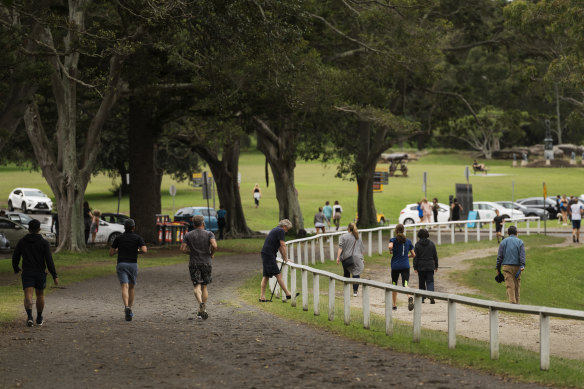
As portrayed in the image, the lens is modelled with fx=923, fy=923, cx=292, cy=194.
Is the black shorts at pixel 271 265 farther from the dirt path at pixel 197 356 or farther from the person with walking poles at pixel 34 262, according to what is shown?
the person with walking poles at pixel 34 262

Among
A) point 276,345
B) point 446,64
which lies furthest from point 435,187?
point 276,345

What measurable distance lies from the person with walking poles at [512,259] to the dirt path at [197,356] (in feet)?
18.4

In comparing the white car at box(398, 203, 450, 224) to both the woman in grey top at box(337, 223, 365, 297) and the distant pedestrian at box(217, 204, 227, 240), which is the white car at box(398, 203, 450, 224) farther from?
the woman in grey top at box(337, 223, 365, 297)

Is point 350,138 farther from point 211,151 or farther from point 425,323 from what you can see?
point 425,323

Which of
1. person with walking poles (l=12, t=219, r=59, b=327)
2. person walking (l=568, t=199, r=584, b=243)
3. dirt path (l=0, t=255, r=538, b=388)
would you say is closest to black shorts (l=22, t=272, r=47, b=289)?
person with walking poles (l=12, t=219, r=59, b=327)

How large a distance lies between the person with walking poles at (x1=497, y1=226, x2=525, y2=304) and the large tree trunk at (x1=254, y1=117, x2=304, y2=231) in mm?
21367

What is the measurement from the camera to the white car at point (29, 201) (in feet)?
198


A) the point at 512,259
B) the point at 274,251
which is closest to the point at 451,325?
the point at 274,251

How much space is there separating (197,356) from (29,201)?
51.7 m

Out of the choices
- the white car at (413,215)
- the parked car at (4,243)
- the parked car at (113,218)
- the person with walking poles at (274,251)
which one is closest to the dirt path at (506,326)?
the person with walking poles at (274,251)

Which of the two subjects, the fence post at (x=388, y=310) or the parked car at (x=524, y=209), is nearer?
the fence post at (x=388, y=310)

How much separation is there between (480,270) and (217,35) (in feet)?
38.7

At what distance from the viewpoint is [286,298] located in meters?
18.6

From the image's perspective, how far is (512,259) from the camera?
63.3 ft
